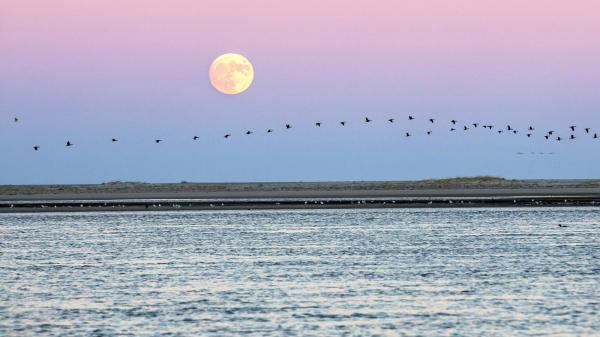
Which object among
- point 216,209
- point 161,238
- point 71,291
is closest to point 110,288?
point 71,291

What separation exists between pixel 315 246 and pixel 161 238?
12389 millimetres

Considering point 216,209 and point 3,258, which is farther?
point 216,209

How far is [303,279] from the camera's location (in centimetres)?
4825

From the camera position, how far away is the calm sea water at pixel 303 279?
3572 cm

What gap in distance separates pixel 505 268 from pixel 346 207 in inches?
2715

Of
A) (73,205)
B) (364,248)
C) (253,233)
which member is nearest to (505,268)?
(364,248)

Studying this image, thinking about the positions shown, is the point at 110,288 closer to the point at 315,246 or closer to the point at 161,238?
the point at 315,246

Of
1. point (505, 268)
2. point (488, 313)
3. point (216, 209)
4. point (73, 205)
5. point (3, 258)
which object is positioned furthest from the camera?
point (73, 205)

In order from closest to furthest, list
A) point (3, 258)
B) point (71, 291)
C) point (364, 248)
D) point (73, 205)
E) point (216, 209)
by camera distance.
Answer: point (71, 291) → point (3, 258) → point (364, 248) → point (216, 209) → point (73, 205)

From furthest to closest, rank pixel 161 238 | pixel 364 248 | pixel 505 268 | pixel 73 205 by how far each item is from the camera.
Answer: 1. pixel 73 205
2. pixel 161 238
3. pixel 364 248
4. pixel 505 268

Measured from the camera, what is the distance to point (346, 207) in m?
121

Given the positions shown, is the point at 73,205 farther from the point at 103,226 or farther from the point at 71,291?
the point at 71,291

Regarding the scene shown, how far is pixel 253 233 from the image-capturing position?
7969 cm

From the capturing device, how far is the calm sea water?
35719 millimetres
